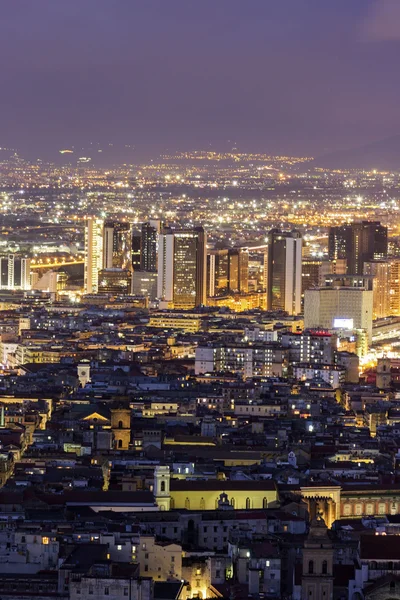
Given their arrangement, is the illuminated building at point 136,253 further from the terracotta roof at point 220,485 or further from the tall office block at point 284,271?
the terracotta roof at point 220,485

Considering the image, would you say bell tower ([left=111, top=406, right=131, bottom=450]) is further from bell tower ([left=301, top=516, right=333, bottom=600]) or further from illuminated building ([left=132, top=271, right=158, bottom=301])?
illuminated building ([left=132, top=271, right=158, bottom=301])

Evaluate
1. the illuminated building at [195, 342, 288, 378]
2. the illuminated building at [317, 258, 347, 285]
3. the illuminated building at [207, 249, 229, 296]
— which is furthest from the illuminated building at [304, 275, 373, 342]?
the illuminated building at [207, 249, 229, 296]

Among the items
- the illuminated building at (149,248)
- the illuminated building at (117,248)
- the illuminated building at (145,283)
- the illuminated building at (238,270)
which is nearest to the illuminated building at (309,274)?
the illuminated building at (238,270)

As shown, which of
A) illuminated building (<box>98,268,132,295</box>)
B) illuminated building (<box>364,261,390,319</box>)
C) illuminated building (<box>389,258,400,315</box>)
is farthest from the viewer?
illuminated building (<box>98,268,132,295</box>)

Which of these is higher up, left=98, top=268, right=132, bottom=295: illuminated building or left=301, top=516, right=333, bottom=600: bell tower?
left=98, top=268, right=132, bottom=295: illuminated building

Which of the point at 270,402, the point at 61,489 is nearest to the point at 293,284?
the point at 270,402

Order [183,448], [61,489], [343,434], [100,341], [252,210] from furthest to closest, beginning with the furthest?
[252,210] < [100,341] < [343,434] < [183,448] < [61,489]

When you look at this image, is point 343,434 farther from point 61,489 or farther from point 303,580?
point 303,580
